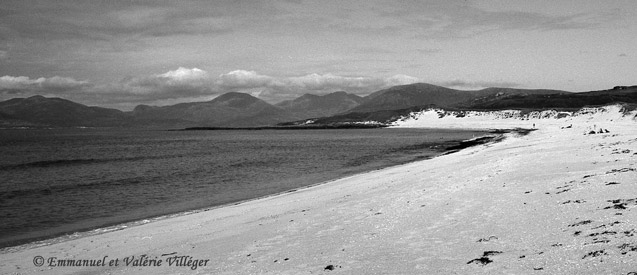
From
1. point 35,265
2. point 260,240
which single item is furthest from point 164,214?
point 260,240

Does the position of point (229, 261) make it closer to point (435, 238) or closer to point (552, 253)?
point (435, 238)

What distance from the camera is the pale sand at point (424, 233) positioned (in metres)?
9.52

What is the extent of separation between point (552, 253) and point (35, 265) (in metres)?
16.3

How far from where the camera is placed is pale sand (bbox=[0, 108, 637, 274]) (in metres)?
9.52

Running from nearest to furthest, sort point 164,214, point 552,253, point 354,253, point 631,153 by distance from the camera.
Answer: point 552,253
point 354,253
point 631,153
point 164,214

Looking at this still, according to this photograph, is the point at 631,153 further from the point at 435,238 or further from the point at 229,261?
the point at 229,261

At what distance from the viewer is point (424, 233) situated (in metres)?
12.6

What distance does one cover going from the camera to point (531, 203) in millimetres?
14359

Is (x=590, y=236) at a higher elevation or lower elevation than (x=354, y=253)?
higher

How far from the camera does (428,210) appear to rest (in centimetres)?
1576

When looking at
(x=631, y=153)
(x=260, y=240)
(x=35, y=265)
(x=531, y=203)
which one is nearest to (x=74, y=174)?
(x=35, y=265)

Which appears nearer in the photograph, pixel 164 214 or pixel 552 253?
pixel 552 253

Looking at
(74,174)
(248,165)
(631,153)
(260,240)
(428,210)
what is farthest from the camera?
(248,165)

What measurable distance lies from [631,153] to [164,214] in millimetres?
27487
